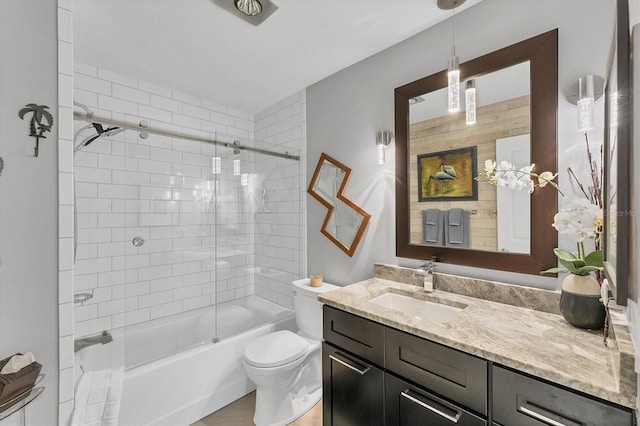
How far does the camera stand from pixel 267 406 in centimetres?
174

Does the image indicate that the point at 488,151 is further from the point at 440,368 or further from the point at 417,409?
the point at 417,409

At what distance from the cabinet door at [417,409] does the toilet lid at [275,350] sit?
0.72 metres

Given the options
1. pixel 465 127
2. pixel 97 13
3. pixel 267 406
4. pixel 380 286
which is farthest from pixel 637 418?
pixel 97 13

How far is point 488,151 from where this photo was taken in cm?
145

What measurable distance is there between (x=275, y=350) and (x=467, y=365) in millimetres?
1213

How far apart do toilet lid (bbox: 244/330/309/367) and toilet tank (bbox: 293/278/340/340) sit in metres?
0.15

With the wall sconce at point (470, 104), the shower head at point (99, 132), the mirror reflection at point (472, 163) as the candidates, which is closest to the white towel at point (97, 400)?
the shower head at point (99, 132)

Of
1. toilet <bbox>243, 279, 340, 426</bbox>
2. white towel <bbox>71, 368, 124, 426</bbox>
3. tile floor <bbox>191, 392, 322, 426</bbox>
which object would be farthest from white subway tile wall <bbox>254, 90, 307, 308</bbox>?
white towel <bbox>71, 368, 124, 426</bbox>

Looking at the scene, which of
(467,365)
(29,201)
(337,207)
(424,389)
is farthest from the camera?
(337,207)

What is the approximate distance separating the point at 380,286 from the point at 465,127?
1034mm

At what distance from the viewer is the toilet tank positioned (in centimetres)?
205

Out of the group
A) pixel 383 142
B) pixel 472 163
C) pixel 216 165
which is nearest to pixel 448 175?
pixel 472 163

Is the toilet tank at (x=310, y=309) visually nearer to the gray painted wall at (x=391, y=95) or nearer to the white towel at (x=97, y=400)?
the gray painted wall at (x=391, y=95)

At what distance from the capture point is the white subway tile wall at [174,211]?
211 centimetres
